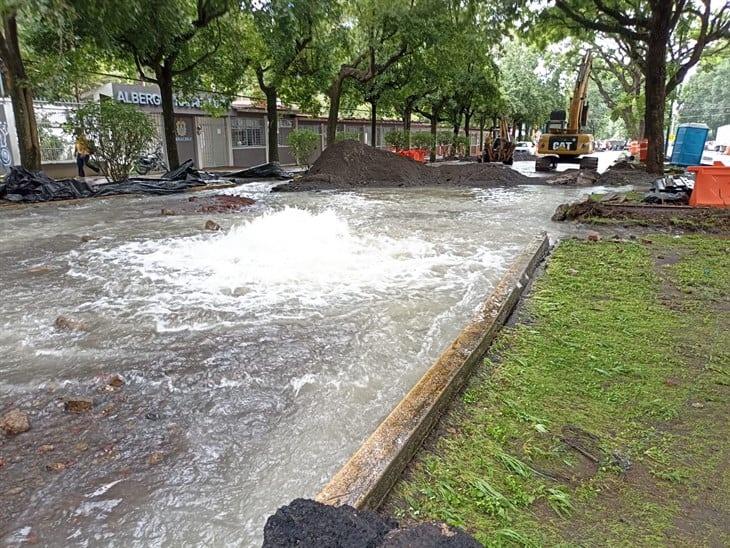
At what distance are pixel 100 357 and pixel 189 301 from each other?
1.29m

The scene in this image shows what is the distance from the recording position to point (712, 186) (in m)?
9.68

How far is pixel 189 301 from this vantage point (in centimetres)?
489

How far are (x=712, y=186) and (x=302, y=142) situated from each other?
17565mm

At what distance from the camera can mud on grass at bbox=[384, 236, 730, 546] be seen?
2.00 meters

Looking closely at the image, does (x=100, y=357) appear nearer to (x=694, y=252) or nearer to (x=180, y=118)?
(x=694, y=252)

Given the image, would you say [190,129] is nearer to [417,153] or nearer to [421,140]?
[417,153]

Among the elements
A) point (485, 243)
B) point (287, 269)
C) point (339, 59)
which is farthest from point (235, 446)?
point (339, 59)

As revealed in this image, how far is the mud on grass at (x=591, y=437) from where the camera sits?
200 cm

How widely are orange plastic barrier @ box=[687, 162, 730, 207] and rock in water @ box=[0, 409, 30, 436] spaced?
10.8 metres

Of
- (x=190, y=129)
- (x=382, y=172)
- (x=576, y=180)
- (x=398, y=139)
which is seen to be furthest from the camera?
(x=398, y=139)

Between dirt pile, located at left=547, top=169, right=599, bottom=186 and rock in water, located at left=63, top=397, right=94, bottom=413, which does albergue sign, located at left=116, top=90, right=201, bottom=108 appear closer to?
dirt pile, located at left=547, top=169, right=599, bottom=186

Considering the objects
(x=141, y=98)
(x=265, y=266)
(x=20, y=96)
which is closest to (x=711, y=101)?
(x=141, y=98)

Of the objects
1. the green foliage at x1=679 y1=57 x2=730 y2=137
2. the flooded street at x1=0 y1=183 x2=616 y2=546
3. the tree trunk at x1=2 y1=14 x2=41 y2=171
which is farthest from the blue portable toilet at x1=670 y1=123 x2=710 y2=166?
the green foliage at x1=679 y1=57 x2=730 y2=137

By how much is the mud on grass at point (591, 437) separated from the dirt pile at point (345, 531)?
0.47m
